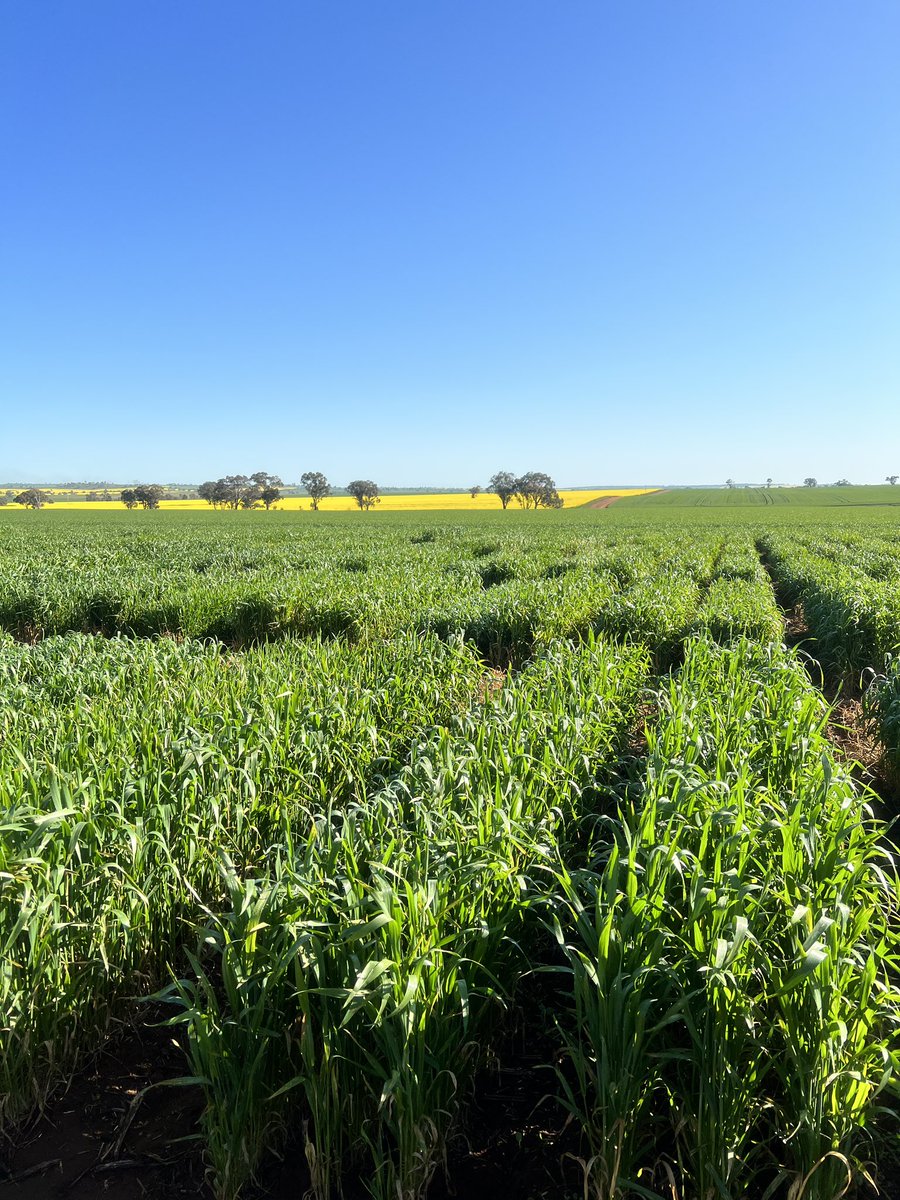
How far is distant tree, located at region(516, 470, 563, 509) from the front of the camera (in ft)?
397

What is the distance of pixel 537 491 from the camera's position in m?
121

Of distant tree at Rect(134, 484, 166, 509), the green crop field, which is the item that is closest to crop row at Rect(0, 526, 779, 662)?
the green crop field

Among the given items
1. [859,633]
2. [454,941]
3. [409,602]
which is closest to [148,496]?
[409,602]

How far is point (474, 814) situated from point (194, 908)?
1.62 meters

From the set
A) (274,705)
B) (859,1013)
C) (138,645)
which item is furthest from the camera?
(138,645)

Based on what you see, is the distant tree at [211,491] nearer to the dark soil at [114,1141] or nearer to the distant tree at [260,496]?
the distant tree at [260,496]

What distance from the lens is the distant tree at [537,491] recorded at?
121000 mm

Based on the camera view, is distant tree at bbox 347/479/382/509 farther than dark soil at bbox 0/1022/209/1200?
Yes

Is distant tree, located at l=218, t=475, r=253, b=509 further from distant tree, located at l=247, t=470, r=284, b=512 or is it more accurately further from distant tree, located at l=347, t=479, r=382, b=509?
distant tree, located at l=347, t=479, r=382, b=509

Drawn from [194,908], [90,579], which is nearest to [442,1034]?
[194,908]

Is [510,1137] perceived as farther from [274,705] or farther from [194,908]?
[274,705]

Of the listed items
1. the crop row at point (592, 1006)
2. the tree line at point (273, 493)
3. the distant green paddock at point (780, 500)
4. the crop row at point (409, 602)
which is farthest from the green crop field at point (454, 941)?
the tree line at point (273, 493)

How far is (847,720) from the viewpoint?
790cm

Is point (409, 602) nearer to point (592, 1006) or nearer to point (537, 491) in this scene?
point (592, 1006)
